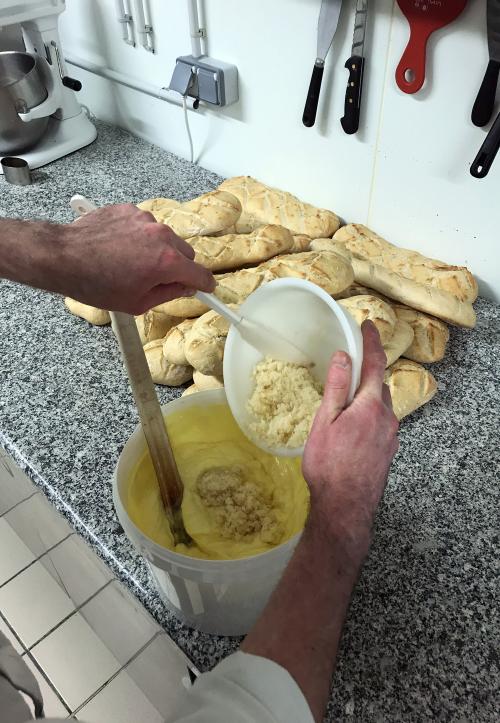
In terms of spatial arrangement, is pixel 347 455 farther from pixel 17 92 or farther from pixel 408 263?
pixel 17 92

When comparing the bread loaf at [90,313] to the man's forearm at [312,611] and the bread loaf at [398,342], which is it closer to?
the bread loaf at [398,342]

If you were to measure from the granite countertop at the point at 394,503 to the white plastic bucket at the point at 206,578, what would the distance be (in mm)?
37

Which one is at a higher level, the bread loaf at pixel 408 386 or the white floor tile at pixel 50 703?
the bread loaf at pixel 408 386

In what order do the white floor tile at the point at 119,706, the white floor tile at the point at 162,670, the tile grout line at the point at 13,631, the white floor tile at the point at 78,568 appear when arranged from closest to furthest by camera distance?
the white floor tile at the point at 162,670
the white floor tile at the point at 78,568
the white floor tile at the point at 119,706
the tile grout line at the point at 13,631

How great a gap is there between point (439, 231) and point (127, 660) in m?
0.88

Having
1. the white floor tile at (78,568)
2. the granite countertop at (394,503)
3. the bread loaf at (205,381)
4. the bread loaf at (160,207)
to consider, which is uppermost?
the bread loaf at (160,207)

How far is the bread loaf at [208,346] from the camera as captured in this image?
A: 751 mm

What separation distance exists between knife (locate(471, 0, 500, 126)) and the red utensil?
0.17 ft

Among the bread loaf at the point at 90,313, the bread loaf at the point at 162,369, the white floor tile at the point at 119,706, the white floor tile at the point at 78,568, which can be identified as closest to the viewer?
the white floor tile at the point at 78,568

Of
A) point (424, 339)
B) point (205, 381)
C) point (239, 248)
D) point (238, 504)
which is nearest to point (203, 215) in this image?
point (239, 248)

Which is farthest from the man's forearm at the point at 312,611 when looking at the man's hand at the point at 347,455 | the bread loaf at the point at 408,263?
the bread loaf at the point at 408,263

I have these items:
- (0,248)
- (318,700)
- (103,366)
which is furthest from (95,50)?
(318,700)

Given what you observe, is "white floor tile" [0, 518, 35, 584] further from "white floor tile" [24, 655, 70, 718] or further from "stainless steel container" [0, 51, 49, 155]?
"stainless steel container" [0, 51, 49, 155]

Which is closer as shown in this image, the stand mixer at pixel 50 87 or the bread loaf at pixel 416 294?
the bread loaf at pixel 416 294
